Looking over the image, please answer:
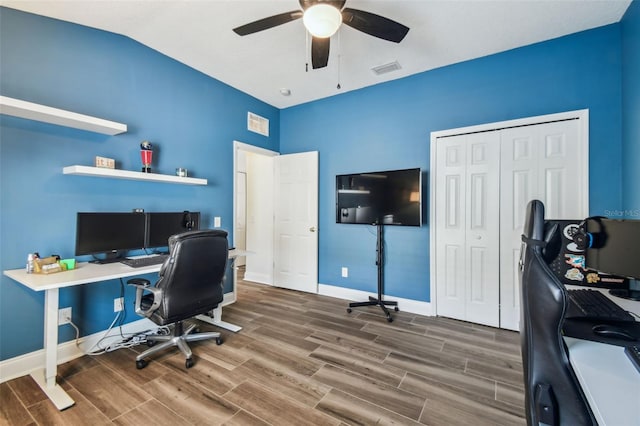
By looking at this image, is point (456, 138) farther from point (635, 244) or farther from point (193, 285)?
point (193, 285)

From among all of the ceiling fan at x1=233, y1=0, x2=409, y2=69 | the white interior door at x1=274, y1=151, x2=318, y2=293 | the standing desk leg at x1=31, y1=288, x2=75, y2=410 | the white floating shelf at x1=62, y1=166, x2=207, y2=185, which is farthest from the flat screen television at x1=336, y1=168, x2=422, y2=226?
the standing desk leg at x1=31, y1=288, x2=75, y2=410

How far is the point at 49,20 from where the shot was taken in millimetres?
2137

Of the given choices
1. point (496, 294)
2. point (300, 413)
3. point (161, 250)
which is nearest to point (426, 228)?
point (496, 294)

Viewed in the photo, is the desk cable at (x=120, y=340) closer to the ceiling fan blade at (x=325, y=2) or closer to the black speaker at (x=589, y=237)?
the ceiling fan blade at (x=325, y=2)

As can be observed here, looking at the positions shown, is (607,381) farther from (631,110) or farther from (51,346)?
(51,346)

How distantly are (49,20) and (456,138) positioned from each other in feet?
13.0

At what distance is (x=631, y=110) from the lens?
2.15 metres

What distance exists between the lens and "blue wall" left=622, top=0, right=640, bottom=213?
6.70 ft

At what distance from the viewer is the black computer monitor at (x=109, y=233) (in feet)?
7.33

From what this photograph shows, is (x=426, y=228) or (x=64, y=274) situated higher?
(x=426, y=228)

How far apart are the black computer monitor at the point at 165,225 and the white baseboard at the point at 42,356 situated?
33.7 inches

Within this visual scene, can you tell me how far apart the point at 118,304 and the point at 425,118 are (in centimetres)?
392

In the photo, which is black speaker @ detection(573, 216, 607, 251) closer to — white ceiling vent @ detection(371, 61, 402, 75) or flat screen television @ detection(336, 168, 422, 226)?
flat screen television @ detection(336, 168, 422, 226)

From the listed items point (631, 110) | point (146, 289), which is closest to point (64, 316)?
point (146, 289)
